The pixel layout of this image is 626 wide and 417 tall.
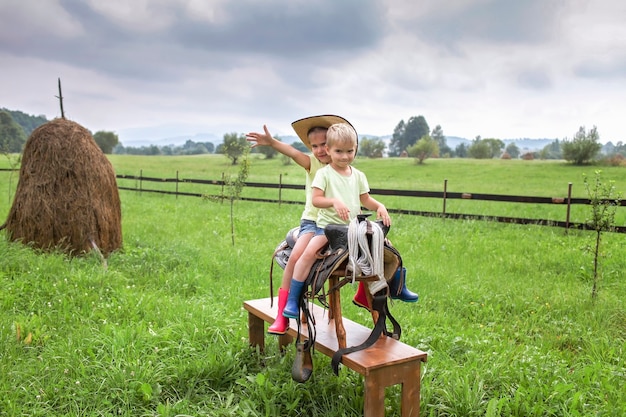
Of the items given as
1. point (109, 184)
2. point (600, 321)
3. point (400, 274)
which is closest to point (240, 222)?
point (109, 184)

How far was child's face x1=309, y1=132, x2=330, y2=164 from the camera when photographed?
3.86m

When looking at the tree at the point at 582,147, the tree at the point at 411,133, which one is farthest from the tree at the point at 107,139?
the tree at the point at 582,147

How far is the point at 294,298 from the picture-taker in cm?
356

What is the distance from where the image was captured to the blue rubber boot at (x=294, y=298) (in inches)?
139

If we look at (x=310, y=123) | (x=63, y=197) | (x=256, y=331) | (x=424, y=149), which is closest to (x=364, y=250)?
(x=310, y=123)

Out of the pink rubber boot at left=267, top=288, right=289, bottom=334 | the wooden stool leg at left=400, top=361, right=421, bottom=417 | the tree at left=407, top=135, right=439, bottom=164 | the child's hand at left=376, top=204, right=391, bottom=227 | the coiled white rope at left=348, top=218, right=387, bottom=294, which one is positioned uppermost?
the tree at left=407, top=135, right=439, bottom=164

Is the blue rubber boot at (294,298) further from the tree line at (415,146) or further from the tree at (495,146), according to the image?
the tree at (495,146)

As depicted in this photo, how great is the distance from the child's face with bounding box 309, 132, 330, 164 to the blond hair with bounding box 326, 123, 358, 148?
16.8 inches

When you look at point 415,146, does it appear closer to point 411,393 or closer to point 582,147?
point 582,147

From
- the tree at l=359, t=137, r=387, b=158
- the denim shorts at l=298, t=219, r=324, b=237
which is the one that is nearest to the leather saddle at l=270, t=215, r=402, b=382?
the denim shorts at l=298, t=219, r=324, b=237

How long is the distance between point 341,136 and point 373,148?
56.5 m

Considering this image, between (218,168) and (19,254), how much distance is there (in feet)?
122

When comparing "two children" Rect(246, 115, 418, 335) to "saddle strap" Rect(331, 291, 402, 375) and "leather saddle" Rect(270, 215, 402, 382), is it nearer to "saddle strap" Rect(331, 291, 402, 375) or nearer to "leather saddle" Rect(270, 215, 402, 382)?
"leather saddle" Rect(270, 215, 402, 382)

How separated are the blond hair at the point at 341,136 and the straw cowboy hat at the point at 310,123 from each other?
27cm
